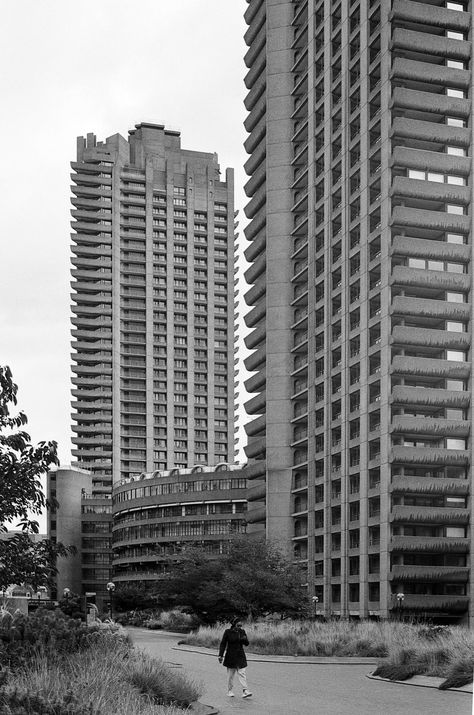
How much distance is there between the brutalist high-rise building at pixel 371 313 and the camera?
91375 mm

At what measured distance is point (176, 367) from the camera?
191 meters

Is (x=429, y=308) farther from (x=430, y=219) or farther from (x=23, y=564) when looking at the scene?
(x=23, y=564)

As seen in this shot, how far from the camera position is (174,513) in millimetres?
156000

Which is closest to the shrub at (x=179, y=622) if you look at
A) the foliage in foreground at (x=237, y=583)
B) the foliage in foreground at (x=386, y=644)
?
the foliage in foreground at (x=237, y=583)

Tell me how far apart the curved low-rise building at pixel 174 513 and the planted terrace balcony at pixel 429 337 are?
5923 centimetres

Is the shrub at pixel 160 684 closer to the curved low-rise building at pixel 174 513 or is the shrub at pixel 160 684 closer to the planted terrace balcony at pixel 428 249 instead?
the planted terrace balcony at pixel 428 249

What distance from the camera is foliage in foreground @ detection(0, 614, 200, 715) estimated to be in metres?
15.6

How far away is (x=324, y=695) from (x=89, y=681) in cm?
909

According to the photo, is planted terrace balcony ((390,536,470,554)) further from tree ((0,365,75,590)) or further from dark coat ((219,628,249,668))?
tree ((0,365,75,590))

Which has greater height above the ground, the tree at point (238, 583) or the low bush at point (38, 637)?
the low bush at point (38, 637)

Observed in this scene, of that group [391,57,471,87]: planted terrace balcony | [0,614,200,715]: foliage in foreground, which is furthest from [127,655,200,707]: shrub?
[391,57,471,87]: planted terrace balcony

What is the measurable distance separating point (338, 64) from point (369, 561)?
159 feet

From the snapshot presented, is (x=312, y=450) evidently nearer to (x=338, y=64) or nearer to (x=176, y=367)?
(x=338, y=64)

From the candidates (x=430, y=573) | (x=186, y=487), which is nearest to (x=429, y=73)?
(x=430, y=573)
